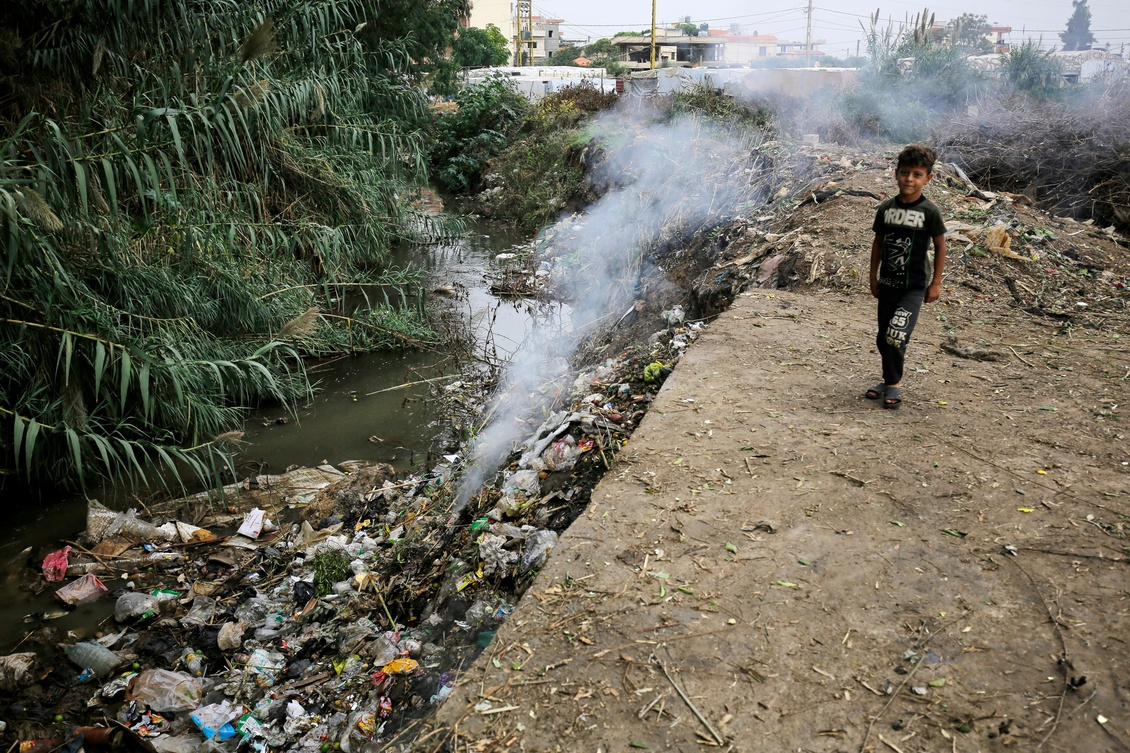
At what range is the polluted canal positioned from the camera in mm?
2836

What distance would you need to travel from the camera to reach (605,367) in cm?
521

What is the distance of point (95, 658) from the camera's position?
3.49m

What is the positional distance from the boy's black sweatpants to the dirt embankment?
229 mm

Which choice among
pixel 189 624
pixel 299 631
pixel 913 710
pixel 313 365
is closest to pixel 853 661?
pixel 913 710

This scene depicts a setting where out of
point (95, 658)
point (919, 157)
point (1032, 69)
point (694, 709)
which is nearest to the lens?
point (694, 709)

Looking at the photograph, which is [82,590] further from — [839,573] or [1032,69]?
[1032,69]

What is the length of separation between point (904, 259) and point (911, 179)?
35cm

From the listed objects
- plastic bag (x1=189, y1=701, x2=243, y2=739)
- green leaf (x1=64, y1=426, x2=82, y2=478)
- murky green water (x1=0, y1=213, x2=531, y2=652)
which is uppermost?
green leaf (x1=64, y1=426, x2=82, y2=478)

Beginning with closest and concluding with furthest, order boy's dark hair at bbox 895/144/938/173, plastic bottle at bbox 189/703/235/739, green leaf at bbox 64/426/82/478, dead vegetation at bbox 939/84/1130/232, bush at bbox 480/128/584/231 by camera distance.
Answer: plastic bottle at bbox 189/703/235/739 < boy's dark hair at bbox 895/144/938/173 < green leaf at bbox 64/426/82/478 < dead vegetation at bbox 939/84/1130/232 < bush at bbox 480/128/584/231

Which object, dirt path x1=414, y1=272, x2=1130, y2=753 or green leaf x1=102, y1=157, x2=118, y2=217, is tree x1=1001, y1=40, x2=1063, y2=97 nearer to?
dirt path x1=414, y1=272, x2=1130, y2=753

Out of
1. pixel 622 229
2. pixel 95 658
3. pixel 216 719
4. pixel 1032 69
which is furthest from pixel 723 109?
pixel 216 719

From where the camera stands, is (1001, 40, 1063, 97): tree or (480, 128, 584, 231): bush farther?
(480, 128, 584, 231): bush

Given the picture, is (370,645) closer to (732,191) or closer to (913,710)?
(913,710)

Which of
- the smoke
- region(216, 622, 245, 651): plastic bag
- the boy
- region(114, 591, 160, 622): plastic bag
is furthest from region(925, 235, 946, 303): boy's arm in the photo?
region(114, 591, 160, 622): plastic bag
